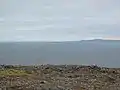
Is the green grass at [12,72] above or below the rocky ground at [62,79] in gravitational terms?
above

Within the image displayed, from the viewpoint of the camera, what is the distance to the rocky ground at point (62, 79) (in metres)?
22.9

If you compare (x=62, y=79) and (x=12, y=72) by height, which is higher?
(x=12, y=72)

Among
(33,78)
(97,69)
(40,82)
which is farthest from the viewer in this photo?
(97,69)

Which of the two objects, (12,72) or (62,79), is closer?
(62,79)

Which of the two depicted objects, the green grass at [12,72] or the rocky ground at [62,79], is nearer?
the rocky ground at [62,79]

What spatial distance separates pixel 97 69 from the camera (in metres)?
29.6

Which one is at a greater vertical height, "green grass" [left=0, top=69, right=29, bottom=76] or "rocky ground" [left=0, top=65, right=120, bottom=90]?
"green grass" [left=0, top=69, right=29, bottom=76]

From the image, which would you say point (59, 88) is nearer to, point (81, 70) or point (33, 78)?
point (33, 78)

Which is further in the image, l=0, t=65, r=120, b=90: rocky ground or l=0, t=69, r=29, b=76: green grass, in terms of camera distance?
l=0, t=69, r=29, b=76: green grass

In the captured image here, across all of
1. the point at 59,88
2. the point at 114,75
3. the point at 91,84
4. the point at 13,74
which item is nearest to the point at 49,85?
the point at 59,88

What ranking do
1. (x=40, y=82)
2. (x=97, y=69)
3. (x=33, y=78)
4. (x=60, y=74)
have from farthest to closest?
(x=97, y=69)
(x=60, y=74)
(x=33, y=78)
(x=40, y=82)

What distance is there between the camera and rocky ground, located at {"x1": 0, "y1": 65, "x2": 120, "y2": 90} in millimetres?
22859

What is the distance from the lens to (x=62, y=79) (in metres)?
25.4

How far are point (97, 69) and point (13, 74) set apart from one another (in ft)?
22.0
